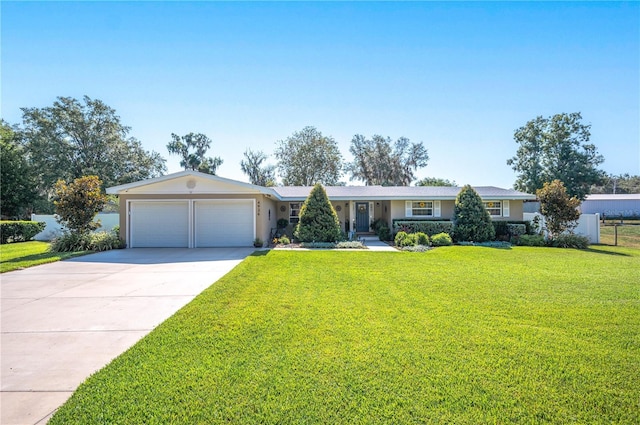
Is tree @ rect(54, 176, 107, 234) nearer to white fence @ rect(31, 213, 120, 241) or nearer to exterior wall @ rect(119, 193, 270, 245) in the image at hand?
exterior wall @ rect(119, 193, 270, 245)

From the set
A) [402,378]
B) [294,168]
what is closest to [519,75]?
[402,378]

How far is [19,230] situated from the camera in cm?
1748

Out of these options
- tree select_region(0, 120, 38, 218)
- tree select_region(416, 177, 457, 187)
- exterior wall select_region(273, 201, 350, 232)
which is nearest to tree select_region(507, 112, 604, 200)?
tree select_region(416, 177, 457, 187)

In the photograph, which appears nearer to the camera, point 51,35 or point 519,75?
point 51,35

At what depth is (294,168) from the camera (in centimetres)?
3606

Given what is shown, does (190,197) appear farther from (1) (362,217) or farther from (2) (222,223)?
(1) (362,217)

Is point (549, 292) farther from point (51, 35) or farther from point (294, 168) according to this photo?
point (294, 168)

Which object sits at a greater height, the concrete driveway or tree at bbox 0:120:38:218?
tree at bbox 0:120:38:218

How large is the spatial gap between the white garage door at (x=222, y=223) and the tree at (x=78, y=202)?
3990 millimetres

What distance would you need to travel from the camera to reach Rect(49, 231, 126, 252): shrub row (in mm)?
13102

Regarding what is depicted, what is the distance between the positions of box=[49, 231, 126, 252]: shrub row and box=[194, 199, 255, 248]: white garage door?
349 centimetres

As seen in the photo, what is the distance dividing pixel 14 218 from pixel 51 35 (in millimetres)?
23765

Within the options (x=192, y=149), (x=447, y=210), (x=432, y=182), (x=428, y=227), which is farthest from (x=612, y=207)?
(x=192, y=149)

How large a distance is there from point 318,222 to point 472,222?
298 inches
